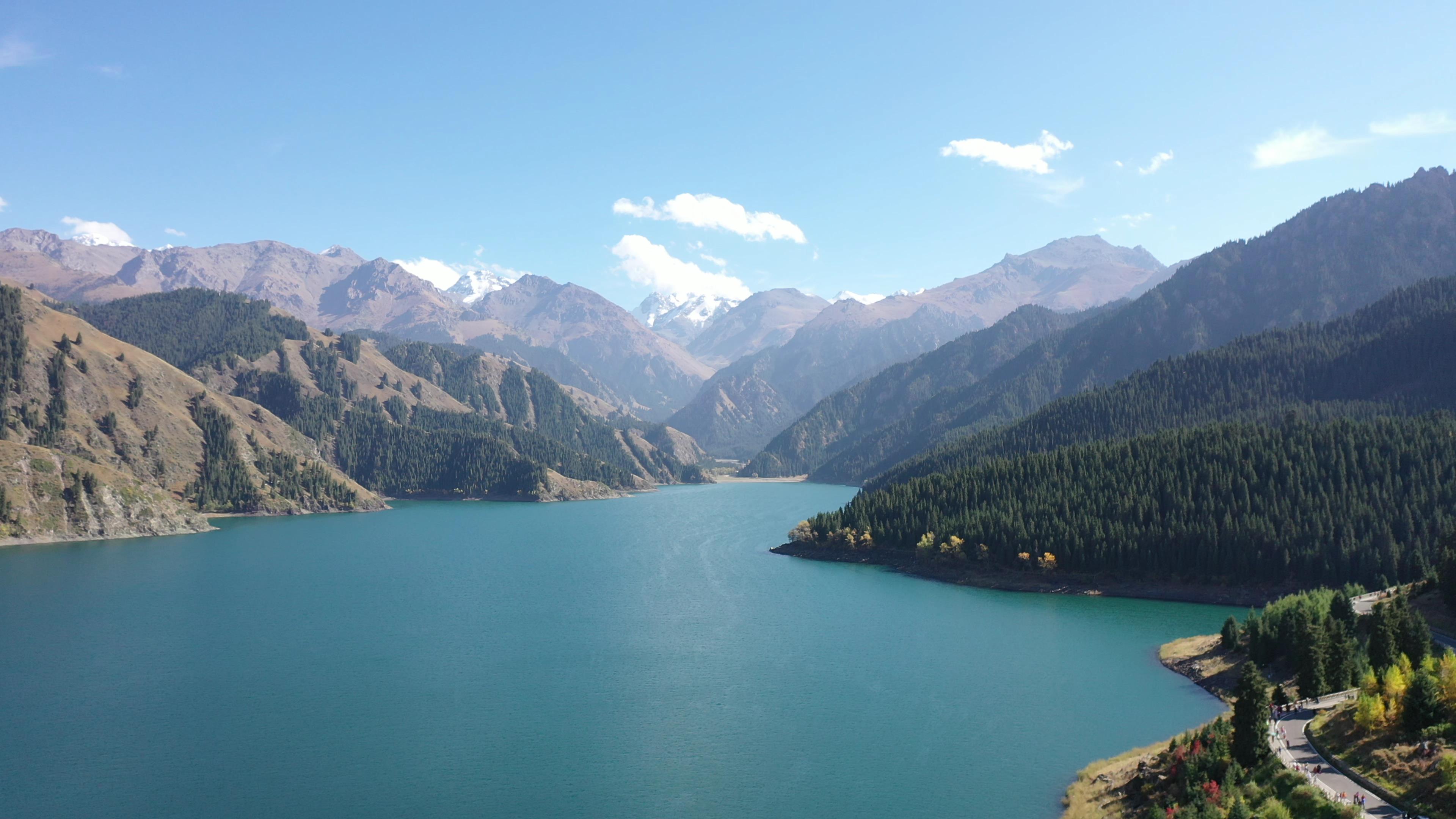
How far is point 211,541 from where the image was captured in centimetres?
19238

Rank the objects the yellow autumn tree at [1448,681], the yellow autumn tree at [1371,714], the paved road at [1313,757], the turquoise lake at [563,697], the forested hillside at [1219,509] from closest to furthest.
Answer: the paved road at [1313,757]
the yellow autumn tree at [1448,681]
the yellow autumn tree at [1371,714]
the turquoise lake at [563,697]
the forested hillside at [1219,509]

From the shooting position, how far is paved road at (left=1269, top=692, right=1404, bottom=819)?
43406 millimetres

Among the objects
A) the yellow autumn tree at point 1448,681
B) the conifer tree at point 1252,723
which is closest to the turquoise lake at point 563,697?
the conifer tree at point 1252,723

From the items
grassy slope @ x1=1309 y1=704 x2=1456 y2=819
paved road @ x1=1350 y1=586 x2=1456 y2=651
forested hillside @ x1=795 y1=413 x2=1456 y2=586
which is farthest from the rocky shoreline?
grassy slope @ x1=1309 y1=704 x2=1456 y2=819

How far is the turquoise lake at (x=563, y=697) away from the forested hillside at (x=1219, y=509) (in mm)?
10768

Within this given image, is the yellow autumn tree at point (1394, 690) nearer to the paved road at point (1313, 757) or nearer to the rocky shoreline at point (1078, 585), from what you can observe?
the paved road at point (1313, 757)

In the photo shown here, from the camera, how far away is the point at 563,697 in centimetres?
8238

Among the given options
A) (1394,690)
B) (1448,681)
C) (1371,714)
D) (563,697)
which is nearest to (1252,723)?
(1371,714)

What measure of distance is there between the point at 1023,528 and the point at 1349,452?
170 feet

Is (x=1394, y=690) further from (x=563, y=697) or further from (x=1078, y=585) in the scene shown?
(x=1078, y=585)

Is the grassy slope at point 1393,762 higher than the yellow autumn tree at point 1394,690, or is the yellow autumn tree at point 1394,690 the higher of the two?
the yellow autumn tree at point 1394,690

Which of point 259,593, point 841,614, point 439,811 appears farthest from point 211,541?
point 439,811

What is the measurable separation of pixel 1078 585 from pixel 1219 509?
24279 mm

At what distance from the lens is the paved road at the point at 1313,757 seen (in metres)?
43.4
